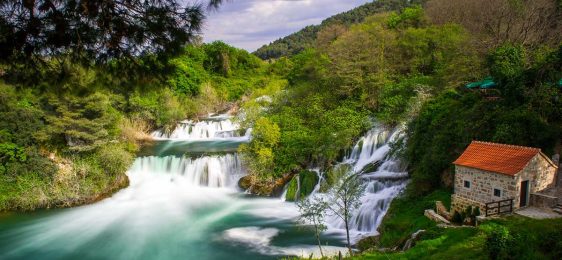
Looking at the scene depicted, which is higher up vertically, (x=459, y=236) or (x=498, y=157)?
(x=498, y=157)

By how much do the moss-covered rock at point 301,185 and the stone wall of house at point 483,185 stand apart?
9.16 meters

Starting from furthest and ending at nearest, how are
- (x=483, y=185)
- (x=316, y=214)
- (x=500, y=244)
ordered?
1. (x=316, y=214)
2. (x=483, y=185)
3. (x=500, y=244)

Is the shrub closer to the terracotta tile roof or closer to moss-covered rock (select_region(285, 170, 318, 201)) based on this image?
the terracotta tile roof

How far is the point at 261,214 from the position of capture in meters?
20.6

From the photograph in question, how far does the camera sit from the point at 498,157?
13312 mm

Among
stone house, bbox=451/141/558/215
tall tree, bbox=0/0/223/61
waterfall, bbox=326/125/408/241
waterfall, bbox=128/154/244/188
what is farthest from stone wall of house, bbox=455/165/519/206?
waterfall, bbox=128/154/244/188

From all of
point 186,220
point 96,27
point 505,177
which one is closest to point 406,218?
point 505,177

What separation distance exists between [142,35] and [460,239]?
9.48 metres

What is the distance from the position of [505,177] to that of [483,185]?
0.82m

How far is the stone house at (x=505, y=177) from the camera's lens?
12781 millimetres

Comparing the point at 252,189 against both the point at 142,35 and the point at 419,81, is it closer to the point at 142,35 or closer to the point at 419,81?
the point at 419,81

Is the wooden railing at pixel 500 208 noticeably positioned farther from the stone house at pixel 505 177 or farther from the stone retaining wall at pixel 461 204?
the stone retaining wall at pixel 461 204

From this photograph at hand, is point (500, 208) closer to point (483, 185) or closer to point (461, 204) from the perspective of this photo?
point (483, 185)

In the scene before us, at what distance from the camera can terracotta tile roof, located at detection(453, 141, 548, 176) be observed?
1277cm
